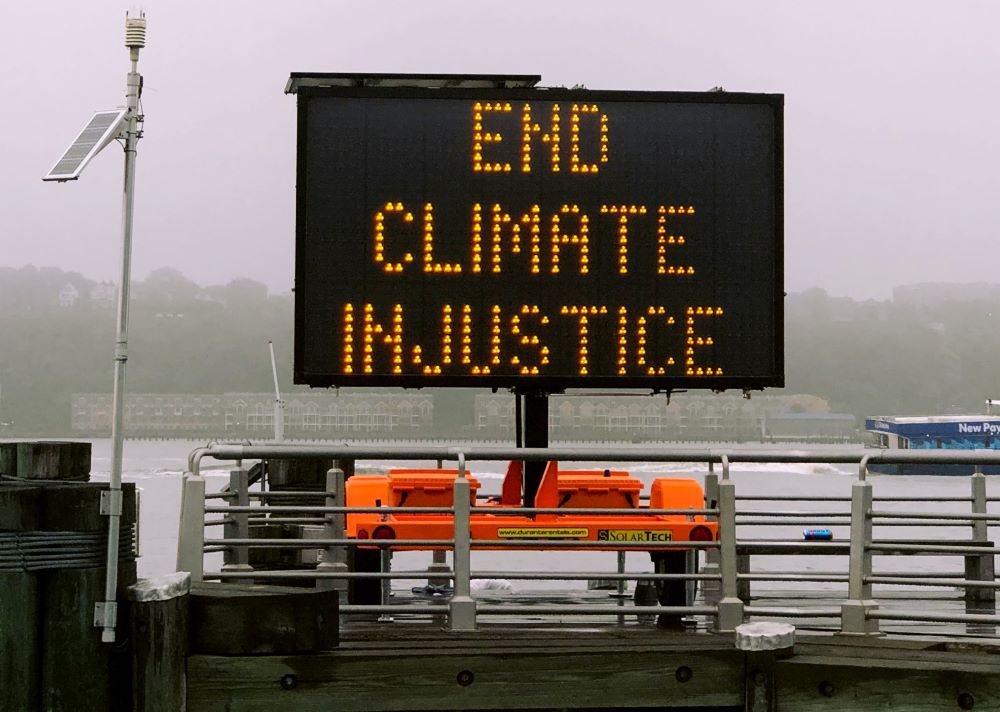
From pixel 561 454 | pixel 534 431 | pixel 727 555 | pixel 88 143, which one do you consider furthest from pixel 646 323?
pixel 88 143

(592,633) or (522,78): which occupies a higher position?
(522,78)

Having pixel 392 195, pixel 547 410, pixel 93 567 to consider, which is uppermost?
pixel 392 195

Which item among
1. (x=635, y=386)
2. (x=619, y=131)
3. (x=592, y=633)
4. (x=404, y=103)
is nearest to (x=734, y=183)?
(x=619, y=131)

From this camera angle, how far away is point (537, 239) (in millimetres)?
12758

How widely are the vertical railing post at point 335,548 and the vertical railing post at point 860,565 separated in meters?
4.71

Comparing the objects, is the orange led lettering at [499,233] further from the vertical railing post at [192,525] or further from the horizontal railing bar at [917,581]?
the horizontal railing bar at [917,581]

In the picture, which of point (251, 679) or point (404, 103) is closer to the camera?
point (251, 679)

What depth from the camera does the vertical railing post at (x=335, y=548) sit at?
→ 1284 cm

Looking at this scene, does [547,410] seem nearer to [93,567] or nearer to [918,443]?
[93,567]

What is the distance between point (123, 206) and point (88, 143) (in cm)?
48

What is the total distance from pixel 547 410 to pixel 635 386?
3.03 feet

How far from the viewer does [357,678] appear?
29.2ft

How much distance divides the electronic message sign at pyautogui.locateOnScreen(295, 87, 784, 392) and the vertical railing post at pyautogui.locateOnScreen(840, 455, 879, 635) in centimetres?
297

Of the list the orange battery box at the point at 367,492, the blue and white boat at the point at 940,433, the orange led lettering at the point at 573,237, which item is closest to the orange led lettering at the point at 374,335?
the orange battery box at the point at 367,492
